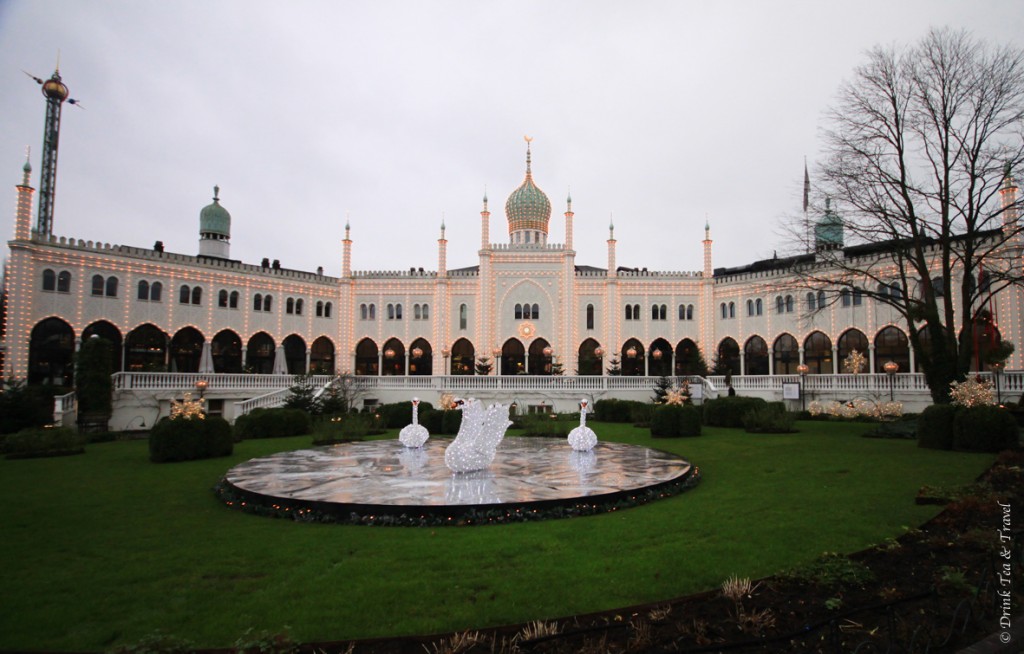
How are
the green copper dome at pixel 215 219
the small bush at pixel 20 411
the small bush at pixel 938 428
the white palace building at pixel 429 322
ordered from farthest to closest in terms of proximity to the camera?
the green copper dome at pixel 215 219 < the white palace building at pixel 429 322 < the small bush at pixel 20 411 < the small bush at pixel 938 428

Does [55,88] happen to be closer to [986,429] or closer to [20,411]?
[20,411]

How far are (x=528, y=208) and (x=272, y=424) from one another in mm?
32575

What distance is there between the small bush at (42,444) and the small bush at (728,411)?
23.0 metres

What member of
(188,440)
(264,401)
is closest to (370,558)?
(188,440)

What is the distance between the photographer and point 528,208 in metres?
50.5

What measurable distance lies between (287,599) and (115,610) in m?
1.59

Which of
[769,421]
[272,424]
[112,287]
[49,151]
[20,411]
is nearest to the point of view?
[769,421]

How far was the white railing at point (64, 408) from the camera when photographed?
23.7 metres

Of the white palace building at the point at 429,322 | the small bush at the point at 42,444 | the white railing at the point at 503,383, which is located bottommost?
the small bush at the point at 42,444

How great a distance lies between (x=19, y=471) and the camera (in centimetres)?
1466

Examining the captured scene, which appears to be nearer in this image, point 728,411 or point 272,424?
point 272,424

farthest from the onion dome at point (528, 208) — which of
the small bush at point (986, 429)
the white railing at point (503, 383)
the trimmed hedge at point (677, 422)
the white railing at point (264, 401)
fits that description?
the small bush at point (986, 429)

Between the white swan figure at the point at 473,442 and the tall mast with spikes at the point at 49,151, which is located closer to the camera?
the white swan figure at the point at 473,442

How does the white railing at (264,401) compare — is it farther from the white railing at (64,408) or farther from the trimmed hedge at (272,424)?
the white railing at (64,408)
